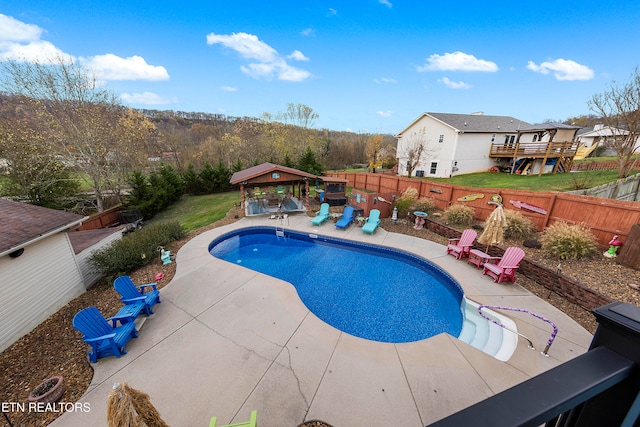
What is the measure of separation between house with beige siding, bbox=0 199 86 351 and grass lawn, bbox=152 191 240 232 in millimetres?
6243

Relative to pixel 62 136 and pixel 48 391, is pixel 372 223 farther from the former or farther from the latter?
pixel 62 136

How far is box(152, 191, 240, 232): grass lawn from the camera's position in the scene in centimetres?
1517

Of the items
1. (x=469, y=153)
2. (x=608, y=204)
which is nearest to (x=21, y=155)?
(x=608, y=204)

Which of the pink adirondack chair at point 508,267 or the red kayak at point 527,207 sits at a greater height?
the red kayak at point 527,207

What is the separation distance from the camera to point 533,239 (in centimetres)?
880

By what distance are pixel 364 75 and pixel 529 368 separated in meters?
29.8

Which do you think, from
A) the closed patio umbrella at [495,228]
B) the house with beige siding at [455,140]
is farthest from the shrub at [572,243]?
the house with beige siding at [455,140]

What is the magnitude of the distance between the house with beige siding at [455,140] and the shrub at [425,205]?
11842mm

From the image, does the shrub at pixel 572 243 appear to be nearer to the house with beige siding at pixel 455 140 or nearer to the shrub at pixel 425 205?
the shrub at pixel 425 205

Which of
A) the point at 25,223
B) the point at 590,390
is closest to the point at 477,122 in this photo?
the point at 590,390

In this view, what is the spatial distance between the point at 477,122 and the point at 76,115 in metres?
33.9

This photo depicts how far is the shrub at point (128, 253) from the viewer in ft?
26.2

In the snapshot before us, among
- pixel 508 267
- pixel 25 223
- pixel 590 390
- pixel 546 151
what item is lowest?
pixel 508 267

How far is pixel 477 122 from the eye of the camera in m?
26.3
